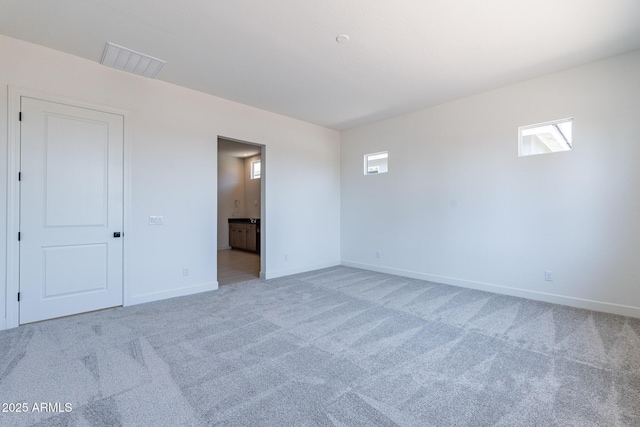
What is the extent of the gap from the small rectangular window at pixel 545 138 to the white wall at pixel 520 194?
0.10 metres

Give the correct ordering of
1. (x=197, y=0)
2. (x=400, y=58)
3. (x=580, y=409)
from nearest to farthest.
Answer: (x=580, y=409)
(x=197, y=0)
(x=400, y=58)

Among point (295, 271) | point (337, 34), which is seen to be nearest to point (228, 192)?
point (295, 271)

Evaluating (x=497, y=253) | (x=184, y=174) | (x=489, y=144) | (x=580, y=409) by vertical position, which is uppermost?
(x=489, y=144)

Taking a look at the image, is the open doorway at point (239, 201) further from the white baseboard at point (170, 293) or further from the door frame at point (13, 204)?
the door frame at point (13, 204)

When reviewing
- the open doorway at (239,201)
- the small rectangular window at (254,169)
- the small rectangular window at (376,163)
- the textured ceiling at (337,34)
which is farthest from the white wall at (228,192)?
the textured ceiling at (337,34)

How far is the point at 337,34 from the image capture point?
2.79m

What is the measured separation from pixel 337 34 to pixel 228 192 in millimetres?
7135

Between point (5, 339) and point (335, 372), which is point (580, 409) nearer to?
point (335, 372)

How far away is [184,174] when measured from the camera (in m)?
4.04

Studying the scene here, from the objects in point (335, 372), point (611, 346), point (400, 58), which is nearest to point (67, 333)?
point (335, 372)

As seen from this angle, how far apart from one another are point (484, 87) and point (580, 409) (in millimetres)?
3891

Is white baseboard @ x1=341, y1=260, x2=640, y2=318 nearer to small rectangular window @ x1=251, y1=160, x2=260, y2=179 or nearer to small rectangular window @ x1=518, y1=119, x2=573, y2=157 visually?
small rectangular window @ x1=518, y1=119, x2=573, y2=157

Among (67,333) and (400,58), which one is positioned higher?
(400,58)

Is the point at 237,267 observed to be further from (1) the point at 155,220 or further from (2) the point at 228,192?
(2) the point at 228,192
